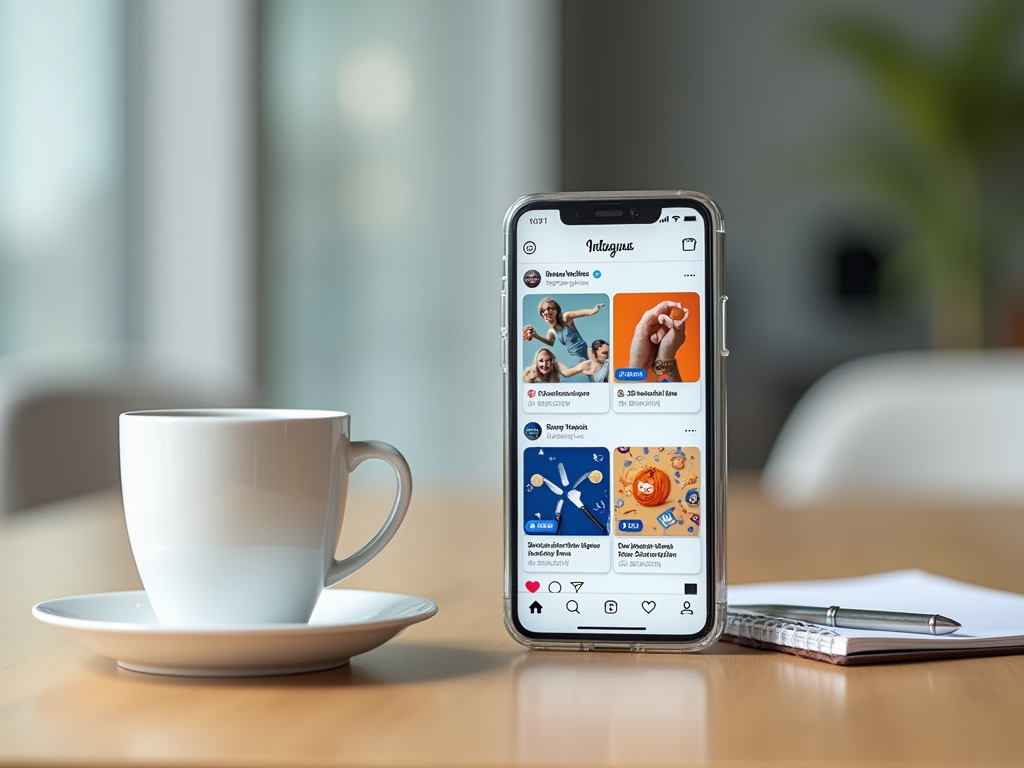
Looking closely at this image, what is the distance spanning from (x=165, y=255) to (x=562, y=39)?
238 centimetres

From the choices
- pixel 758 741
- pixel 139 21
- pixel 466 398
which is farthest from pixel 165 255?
pixel 758 741

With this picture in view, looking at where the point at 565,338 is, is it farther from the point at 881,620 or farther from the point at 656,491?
the point at 881,620

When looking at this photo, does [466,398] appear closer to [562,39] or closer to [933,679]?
[562,39]

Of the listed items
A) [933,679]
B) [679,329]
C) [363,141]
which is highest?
[363,141]

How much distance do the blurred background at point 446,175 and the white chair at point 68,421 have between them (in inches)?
13.9

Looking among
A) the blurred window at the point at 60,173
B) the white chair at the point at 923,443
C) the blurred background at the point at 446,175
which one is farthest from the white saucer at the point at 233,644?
the blurred window at the point at 60,173

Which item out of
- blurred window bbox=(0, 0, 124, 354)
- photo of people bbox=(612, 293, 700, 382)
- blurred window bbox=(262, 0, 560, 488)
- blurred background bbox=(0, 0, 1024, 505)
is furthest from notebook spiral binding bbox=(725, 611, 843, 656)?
blurred window bbox=(262, 0, 560, 488)

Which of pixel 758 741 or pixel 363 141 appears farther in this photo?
pixel 363 141

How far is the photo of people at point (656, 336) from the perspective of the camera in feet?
1.67

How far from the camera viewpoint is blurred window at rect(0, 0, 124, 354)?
2.25m

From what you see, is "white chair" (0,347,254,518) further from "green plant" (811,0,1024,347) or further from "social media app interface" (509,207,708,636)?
"green plant" (811,0,1024,347)

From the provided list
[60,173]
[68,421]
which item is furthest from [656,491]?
[60,173]

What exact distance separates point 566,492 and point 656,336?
0.25ft

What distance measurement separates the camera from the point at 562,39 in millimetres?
4727
